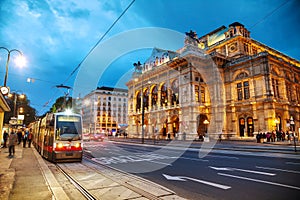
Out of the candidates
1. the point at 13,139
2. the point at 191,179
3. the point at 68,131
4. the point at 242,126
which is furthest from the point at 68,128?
the point at 242,126

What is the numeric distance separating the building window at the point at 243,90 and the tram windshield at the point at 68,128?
1285 inches

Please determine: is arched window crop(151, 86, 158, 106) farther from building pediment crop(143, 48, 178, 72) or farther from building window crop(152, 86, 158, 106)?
building pediment crop(143, 48, 178, 72)

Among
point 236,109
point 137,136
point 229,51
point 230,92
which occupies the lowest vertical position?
point 137,136

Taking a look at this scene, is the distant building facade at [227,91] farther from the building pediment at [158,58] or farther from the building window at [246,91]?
the building pediment at [158,58]

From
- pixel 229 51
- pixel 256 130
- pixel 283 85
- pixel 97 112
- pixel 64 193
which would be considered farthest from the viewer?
pixel 97 112

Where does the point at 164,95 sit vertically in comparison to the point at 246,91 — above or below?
above

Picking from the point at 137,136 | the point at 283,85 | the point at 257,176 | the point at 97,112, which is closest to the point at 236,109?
the point at 283,85

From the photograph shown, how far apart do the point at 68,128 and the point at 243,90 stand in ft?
110

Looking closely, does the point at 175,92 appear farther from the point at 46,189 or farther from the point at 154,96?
the point at 46,189

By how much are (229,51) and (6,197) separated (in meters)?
46.1

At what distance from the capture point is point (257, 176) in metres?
7.80

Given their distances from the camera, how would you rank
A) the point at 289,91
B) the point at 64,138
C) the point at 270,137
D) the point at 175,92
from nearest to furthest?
1. the point at 64,138
2. the point at 270,137
3. the point at 289,91
4. the point at 175,92

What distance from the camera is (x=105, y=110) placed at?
87.6 metres

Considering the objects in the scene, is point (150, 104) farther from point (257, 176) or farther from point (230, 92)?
point (257, 176)
